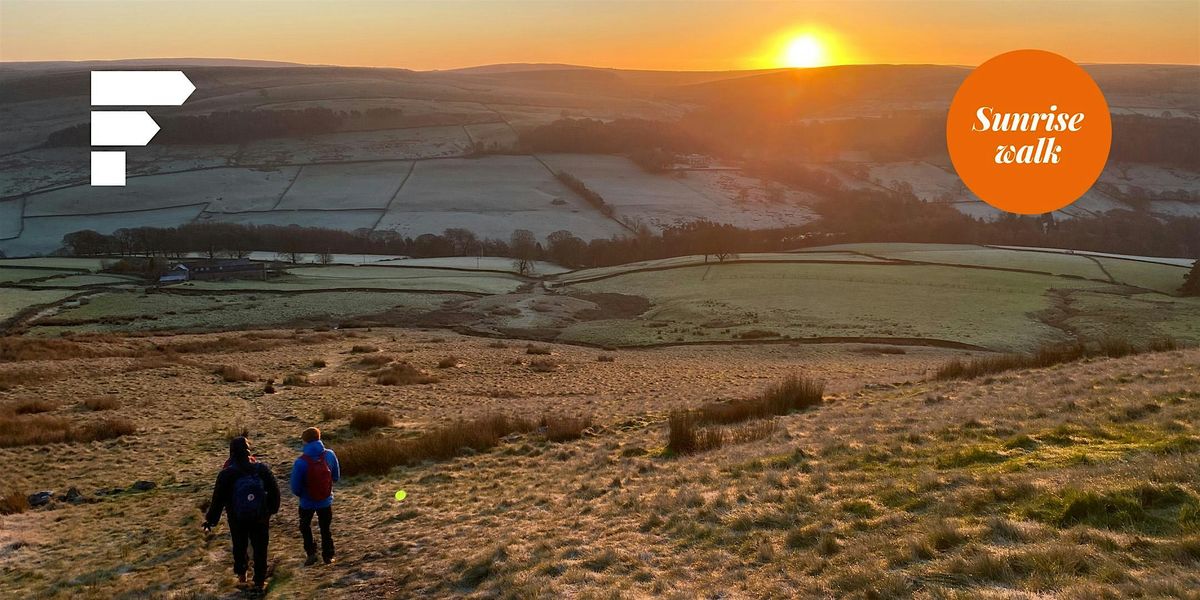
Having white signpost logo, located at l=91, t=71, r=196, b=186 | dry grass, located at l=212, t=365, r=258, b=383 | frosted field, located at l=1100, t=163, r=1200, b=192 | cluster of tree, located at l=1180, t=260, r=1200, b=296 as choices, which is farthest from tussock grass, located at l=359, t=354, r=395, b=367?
frosted field, located at l=1100, t=163, r=1200, b=192

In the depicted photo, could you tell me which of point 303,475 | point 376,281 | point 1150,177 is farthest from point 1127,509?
point 1150,177

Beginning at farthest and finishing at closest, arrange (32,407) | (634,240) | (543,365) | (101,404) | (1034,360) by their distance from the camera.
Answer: (634,240), (543,365), (101,404), (1034,360), (32,407)

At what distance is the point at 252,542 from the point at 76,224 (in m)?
123

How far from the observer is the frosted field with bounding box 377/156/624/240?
110 metres

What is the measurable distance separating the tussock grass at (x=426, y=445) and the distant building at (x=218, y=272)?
66009 millimetres

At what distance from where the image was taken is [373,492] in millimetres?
16078

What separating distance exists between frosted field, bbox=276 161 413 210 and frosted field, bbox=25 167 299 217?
3267 mm

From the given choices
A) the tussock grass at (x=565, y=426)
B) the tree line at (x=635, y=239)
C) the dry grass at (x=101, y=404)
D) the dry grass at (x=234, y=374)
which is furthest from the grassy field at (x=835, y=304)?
the dry grass at (x=101, y=404)

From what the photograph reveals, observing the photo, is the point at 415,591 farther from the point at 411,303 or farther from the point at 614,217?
the point at 614,217

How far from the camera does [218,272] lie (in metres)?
79.8

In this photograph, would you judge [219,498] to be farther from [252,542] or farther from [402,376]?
[402,376]

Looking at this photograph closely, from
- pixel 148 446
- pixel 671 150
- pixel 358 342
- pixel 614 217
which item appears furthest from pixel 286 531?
pixel 671 150

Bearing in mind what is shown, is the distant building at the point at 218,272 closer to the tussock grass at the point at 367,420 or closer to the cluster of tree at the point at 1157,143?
the tussock grass at the point at 367,420

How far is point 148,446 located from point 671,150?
138295 mm
